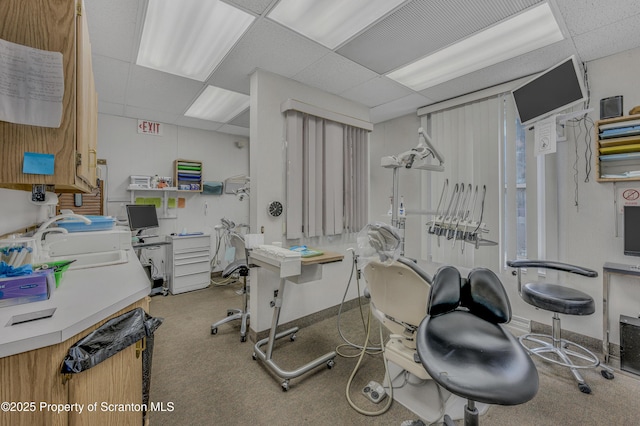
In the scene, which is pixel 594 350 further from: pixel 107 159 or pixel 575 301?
pixel 107 159

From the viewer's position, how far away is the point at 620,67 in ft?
7.68

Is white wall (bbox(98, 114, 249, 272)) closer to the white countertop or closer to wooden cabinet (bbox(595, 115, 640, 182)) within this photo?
the white countertop

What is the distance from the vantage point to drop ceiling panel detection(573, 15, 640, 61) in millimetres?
1996

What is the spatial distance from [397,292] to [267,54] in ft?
7.54

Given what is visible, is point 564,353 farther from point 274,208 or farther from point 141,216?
point 141,216

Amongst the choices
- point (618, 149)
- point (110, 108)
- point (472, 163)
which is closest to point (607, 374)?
point (618, 149)

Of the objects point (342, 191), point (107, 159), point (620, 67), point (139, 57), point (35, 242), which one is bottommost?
point (35, 242)

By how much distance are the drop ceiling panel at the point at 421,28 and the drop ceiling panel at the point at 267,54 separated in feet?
1.13

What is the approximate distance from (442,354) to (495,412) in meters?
1.30

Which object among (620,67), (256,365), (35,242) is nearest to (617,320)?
(620,67)

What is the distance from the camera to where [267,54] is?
2.40 m

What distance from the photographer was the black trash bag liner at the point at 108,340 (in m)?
0.91

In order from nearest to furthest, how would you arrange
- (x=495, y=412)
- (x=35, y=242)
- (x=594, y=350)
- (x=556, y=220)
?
1. (x=35, y=242)
2. (x=495, y=412)
3. (x=594, y=350)
4. (x=556, y=220)

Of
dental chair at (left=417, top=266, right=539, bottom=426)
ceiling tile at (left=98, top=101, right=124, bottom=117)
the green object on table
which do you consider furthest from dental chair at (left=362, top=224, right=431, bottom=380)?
ceiling tile at (left=98, top=101, right=124, bottom=117)
